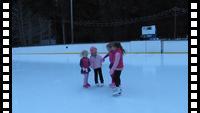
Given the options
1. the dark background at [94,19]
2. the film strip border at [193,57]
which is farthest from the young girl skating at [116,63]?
the dark background at [94,19]

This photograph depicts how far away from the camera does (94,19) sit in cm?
2397

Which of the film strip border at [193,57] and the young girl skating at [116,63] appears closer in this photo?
the film strip border at [193,57]

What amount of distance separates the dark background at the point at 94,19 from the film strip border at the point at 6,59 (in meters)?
20.4

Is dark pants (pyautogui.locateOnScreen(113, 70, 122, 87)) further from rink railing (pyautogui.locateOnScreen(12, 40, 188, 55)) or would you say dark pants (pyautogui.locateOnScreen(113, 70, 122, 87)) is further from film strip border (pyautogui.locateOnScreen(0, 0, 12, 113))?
rink railing (pyautogui.locateOnScreen(12, 40, 188, 55))

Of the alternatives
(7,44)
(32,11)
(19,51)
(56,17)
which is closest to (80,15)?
(56,17)

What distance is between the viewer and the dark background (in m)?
22.6

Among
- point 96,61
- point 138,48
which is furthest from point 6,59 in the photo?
point 138,48

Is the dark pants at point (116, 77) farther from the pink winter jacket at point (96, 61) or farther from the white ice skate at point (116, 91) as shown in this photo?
the pink winter jacket at point (96, 61)

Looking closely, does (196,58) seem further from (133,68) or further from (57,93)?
(133,68)

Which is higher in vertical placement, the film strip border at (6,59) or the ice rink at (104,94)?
the film strip border at (6,59)

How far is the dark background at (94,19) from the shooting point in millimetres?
22578

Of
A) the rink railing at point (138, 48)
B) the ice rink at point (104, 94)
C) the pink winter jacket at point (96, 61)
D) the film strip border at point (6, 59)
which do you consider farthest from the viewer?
the rink railing at point (138, 48)

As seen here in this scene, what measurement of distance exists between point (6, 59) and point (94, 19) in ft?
72.8

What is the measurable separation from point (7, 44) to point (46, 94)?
3603mm
